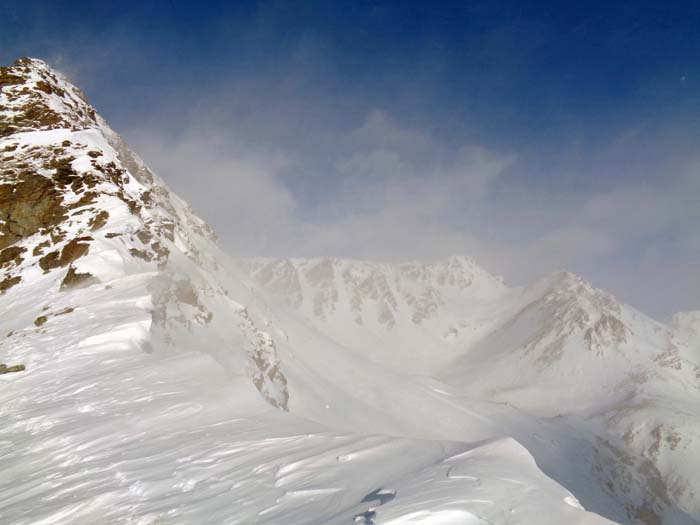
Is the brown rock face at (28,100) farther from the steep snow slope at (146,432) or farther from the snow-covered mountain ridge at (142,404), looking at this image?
the steep snow slope at (146,432)

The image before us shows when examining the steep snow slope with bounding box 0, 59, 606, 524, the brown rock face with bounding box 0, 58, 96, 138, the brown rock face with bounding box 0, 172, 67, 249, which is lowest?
the steep snow slope with bounding box 0, 59, 606, 524

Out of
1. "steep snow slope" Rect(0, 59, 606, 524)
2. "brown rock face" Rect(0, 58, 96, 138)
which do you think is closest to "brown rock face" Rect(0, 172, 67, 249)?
"steep snow slope" Rect(0, 59, 606, 524)

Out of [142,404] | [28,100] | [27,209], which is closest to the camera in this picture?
[142,404]

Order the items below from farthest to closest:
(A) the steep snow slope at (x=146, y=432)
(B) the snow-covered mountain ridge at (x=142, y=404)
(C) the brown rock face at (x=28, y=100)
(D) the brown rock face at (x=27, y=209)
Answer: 1. (C) the brown rock face at (x=28, y=100)
2. (D) the brown rock face at (x=27, y=209)
3. (B) the snow-covered mountain ridge at (x=142, y=404)
4. (A) the steep snow slope at (x=146, y=432)

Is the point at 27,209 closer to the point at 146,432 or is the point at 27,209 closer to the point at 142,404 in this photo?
the point at 142,404

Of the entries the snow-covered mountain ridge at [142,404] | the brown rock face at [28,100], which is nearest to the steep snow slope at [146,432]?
the snow-covered mountain ridge at [142,404]

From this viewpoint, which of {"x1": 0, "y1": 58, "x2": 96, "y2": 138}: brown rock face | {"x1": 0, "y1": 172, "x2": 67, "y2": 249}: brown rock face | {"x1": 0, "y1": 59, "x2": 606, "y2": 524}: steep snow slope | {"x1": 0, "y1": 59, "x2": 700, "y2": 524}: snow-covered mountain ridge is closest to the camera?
{"x1": 0, "y1": 59, "x2": 606, "y2": 524}: steep snow slope

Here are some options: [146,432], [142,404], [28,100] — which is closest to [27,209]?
[28,100]

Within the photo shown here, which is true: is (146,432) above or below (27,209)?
below

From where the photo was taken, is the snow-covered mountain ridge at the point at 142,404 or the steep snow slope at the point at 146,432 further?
the snow-covered mountain ridge at the point at 142,404

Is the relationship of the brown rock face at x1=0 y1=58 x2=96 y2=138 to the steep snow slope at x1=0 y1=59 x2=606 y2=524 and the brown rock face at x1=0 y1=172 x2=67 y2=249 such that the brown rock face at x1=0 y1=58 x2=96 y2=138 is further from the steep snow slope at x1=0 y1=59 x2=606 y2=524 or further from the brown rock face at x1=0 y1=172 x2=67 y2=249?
the brown rock face at x1=0 y1=172 x2=67 y2=249

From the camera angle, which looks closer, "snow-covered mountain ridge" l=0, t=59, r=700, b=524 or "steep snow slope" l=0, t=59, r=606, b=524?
"steep snow slope" l=0, t=59, r=606, b=524

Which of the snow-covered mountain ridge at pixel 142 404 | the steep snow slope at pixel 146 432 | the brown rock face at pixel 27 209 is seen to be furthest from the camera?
Result: the brown rock face at pixel 27 209

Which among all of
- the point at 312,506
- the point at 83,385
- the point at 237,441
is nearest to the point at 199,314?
the point at 83,385
